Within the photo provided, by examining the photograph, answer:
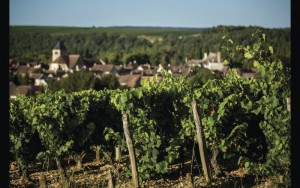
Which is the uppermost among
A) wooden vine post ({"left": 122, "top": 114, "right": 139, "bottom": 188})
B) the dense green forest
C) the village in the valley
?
the dense green forest

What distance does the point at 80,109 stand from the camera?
28.1 feet

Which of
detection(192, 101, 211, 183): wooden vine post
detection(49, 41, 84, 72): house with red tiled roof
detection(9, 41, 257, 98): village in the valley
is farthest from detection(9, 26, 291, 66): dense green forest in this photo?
detection(192, 101, 211, 183): wooden vine post

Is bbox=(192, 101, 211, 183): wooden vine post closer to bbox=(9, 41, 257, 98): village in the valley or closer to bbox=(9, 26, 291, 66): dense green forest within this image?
bbox=(9, 41, 257, 98): village in the valley

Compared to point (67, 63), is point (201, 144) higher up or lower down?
lower down

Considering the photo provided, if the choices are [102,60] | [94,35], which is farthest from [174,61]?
[94,35]

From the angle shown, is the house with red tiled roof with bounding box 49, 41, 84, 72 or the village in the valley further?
the house with red tiled roof with bounding box 49, 41, 84, 72

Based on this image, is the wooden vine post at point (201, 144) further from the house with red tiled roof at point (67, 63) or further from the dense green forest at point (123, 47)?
the house with red tiled roof at point (67, 63)

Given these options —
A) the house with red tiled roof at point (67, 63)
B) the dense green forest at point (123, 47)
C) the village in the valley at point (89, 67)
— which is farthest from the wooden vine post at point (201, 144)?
the house with red tiled roof at point (67, 63)

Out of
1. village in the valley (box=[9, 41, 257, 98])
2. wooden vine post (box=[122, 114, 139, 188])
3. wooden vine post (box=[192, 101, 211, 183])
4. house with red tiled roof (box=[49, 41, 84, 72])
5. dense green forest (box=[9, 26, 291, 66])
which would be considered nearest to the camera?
wooden vine post (box=[122, 114, 139, 188])

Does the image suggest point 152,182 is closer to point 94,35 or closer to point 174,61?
point 174,61

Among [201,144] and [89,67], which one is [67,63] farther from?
[201,144]

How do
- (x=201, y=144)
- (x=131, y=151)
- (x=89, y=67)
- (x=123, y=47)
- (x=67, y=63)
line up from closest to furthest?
(x=131, y=151)
(x=201, y=144)
(x=89, y=67)
(x=67, y=63)
(x=123, y=47)

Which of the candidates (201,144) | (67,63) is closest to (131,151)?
→ (201,144)
